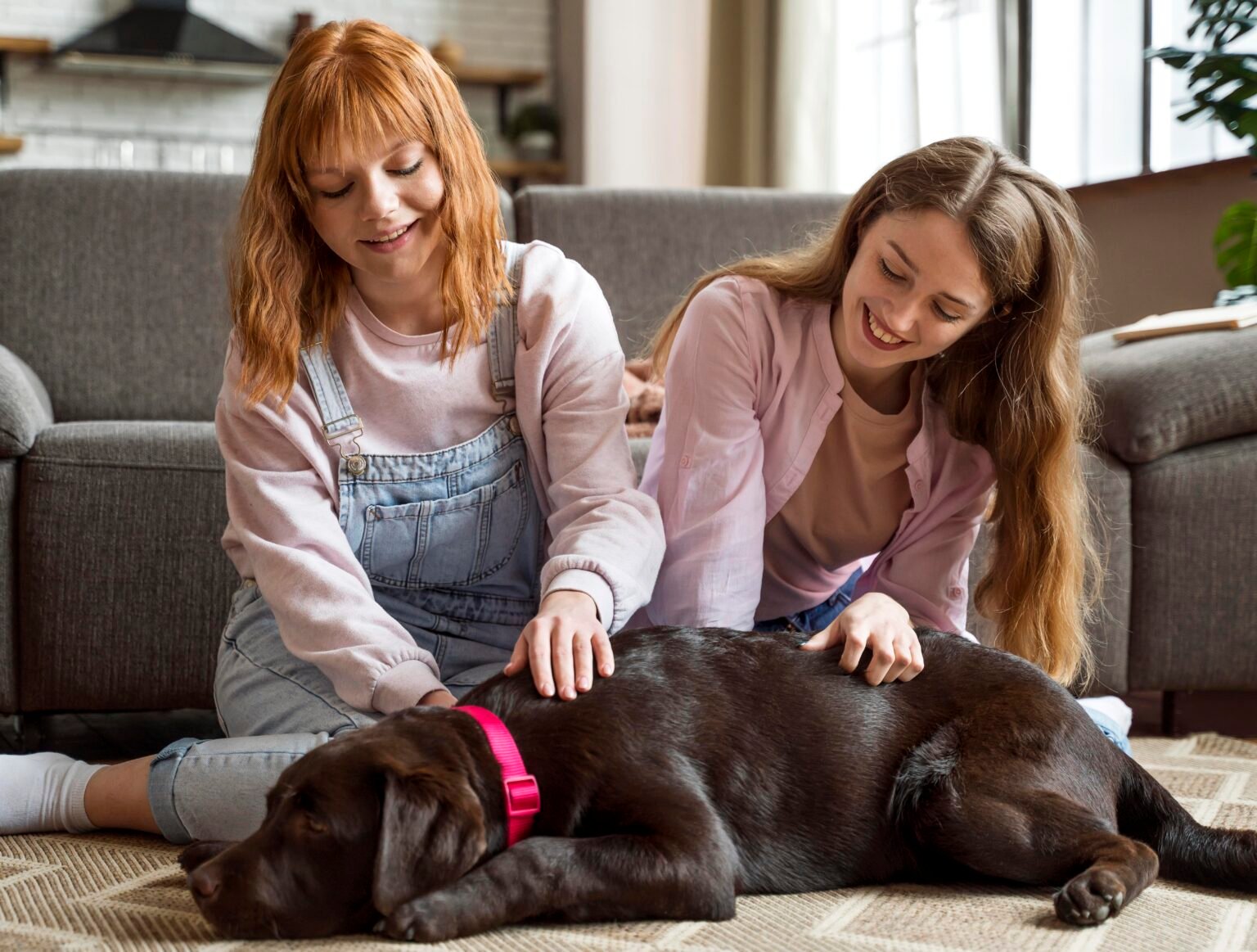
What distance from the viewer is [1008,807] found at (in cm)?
130

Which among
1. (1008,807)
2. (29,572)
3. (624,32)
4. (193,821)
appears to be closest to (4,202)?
(29,572)

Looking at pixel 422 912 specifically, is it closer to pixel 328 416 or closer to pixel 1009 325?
pixel 328 416

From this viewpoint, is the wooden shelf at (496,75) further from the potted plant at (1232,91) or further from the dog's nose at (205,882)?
the dog's nose at (205,882)

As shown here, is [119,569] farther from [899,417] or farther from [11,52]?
[11,52]

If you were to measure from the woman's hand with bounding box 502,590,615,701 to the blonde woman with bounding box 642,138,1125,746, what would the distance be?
1.12 ft

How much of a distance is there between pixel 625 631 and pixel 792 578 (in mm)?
504

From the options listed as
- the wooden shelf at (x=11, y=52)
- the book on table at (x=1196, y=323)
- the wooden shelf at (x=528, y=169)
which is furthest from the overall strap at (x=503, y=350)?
the wooden shelf at (x=11, y=52)

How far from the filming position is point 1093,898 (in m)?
1.22

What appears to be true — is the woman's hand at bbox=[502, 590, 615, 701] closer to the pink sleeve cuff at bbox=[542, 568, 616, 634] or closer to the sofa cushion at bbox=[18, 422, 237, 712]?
the pink sleeve cuff at bbox=[542, 568, 616, 634]

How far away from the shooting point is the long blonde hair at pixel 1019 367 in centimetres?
166

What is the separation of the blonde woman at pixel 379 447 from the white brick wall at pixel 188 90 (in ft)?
13.4

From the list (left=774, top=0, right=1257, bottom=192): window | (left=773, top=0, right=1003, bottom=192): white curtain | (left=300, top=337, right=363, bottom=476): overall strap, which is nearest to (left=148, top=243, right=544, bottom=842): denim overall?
(left=300, top=337, right=363, bottom=476): overall strap

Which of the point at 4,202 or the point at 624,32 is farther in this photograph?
the point at 624,32

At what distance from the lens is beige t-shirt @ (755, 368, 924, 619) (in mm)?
1801
